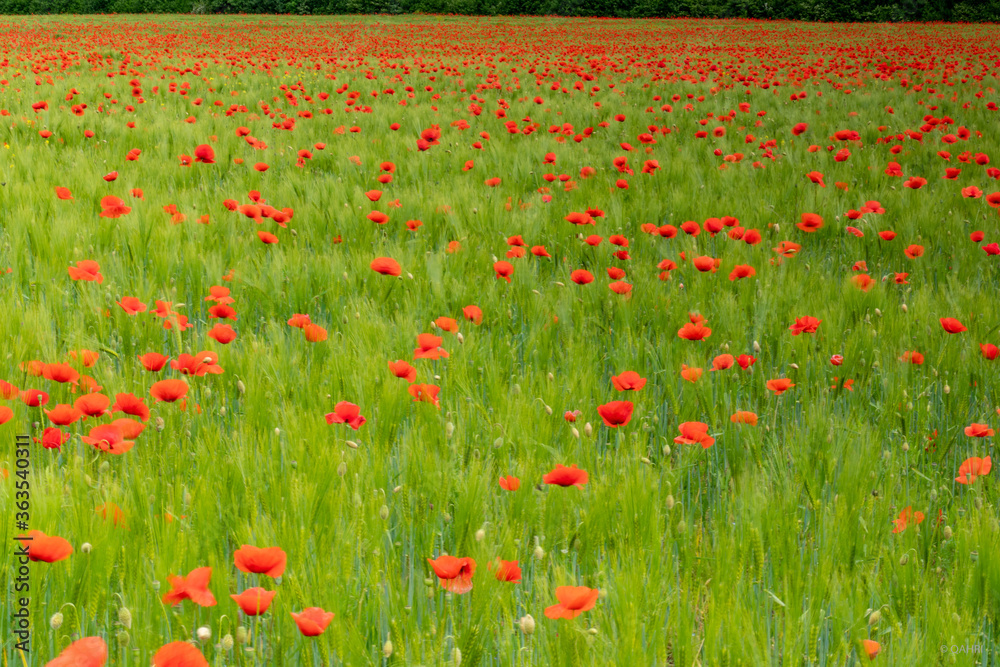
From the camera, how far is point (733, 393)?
1.83m

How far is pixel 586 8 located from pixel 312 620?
32154 millimetres

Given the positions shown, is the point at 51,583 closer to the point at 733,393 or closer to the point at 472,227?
the point at 733,393

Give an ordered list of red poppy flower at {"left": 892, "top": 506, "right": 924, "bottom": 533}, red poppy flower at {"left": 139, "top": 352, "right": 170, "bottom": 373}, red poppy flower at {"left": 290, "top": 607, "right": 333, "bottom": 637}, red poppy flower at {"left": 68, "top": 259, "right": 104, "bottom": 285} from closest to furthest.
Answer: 1. red poppy flower at {"left": 290, "top": 607, "right": 333, "bottom": 637}
2. red poppy flower at {"left": 892, "top": 506, "right": 924, "bottom": 533}
3. red poppy flower at {"left": 139, "top": 352, "right": 170, "bottom": 373}
4. red poppy flower at {"left": 68, "top": 259, "right": 104, "bottom": 285}

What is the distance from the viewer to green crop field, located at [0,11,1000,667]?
1.07 meters

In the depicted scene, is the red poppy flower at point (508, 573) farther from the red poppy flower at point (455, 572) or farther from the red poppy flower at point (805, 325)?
the red poppy flower at point (805, 325)

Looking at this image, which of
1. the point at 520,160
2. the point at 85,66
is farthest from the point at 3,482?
the point at 85,66

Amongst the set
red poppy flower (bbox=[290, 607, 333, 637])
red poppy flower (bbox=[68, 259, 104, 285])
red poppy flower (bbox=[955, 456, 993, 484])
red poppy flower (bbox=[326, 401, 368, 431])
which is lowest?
red poppy flower (bbox=[955, 456, 993, 484])

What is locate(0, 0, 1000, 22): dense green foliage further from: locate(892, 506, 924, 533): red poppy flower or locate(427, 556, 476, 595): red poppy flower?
locate(427, 556, 476, 595): red poppy flower

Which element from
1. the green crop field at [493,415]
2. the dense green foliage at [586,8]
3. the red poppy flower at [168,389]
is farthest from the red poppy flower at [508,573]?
the dense green foliage at [586,8]

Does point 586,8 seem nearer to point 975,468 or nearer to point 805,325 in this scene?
point 805,325

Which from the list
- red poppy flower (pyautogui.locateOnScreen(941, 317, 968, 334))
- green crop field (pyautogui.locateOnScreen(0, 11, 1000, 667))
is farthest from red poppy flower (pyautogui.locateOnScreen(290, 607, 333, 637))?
red poppy flower (pyautogui.locateOnScreen(941, 317, 968, 334))

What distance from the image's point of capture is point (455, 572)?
3.31 feet

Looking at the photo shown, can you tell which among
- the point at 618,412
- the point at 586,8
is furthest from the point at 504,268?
the point at 586,8

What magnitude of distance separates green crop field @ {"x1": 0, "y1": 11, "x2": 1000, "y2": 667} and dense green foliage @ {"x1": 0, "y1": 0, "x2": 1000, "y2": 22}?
26564mm
